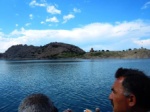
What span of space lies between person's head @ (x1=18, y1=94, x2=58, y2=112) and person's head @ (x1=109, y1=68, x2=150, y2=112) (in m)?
0.94

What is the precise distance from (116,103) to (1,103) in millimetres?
50997

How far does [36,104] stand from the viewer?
348 centimetres

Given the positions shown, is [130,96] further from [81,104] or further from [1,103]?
[1,103]

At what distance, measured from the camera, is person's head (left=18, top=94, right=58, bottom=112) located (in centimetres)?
347

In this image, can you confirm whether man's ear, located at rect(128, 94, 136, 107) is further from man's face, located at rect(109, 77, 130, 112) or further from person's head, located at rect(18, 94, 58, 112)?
person's head, located at rect(18, 94, 58, 112)

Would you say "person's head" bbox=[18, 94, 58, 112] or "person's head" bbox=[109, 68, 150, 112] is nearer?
"person's head" bbox=[18, 94, 58, 112]

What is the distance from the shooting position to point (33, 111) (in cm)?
347

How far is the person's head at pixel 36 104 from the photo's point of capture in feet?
11.4

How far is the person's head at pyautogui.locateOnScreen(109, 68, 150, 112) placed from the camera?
11.9 ft

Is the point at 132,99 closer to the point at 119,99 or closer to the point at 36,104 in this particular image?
the point at 119,99

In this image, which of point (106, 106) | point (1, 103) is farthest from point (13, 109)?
point (106, 106)

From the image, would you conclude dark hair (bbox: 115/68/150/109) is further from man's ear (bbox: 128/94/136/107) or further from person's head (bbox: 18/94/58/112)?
person's head (bbox: 18/94/58/112)

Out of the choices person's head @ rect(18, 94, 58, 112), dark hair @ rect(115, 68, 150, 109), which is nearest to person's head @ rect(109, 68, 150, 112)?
dark hair @ rect(115, 68, 150, 109)

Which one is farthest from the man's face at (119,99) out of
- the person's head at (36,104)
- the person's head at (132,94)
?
the person's head at (36,104)
